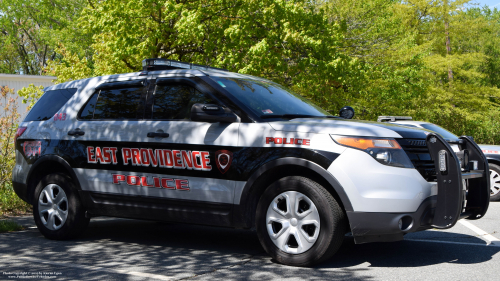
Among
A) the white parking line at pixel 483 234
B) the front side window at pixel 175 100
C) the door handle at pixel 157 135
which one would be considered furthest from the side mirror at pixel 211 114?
the white parking line at pixel 483 234

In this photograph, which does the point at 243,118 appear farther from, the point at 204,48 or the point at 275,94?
the point at 204,48

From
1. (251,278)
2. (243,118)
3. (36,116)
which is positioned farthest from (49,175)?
(251,278)

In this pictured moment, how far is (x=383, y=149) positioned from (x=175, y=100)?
229 centimetres

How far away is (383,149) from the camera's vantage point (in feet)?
14.5

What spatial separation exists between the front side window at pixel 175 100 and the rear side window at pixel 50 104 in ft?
4.79

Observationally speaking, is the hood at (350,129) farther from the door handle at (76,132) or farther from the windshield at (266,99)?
the door handle at (76,132)

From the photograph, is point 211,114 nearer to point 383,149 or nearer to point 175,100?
point 175,100

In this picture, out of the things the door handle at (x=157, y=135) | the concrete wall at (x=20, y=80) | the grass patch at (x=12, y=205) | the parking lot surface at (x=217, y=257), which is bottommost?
the parking lot surface at (x=217, y=257)

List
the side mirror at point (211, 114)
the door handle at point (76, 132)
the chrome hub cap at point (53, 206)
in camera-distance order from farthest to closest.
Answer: the chrome hub cap at point (53, 206) < the door handle at point (76, 132) < the side mirror at point (211, 114)

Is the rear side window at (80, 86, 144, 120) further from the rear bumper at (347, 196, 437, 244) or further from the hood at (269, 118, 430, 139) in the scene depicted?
the rear bumper at (347, 196, 437, 244)

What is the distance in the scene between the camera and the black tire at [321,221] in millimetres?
4477

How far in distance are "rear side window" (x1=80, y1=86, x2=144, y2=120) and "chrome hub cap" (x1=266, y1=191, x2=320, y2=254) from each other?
1.94 meters

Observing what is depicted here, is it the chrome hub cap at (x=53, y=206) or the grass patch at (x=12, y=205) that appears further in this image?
the grass patch at (x=12, y=205)

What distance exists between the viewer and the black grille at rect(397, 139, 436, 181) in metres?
4.55
